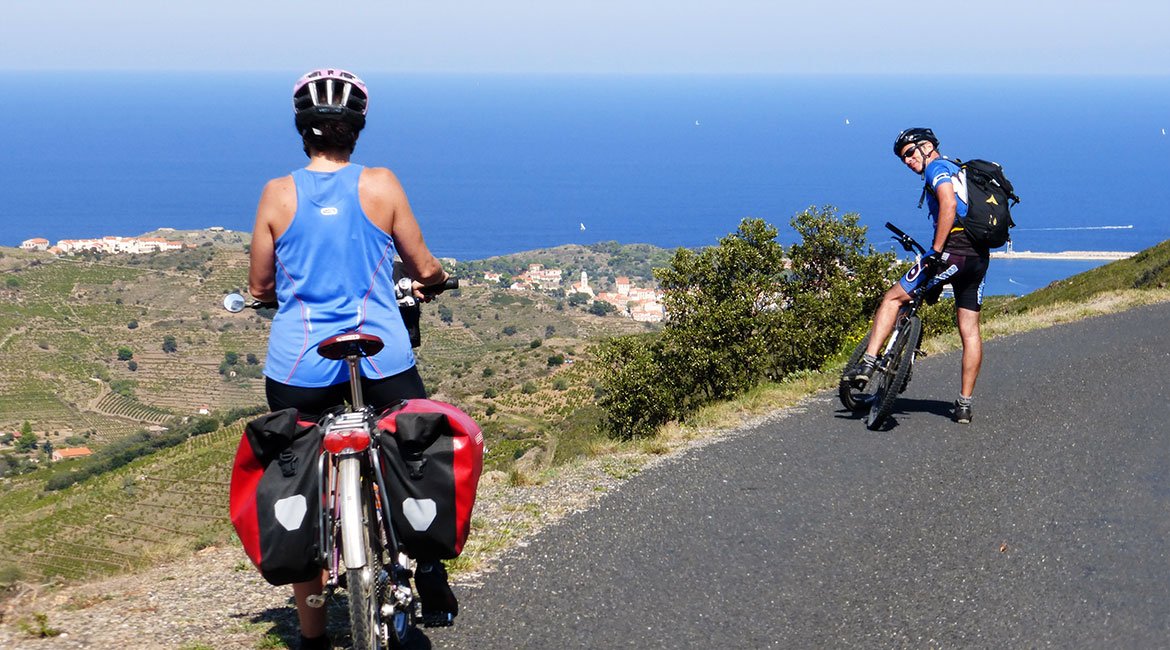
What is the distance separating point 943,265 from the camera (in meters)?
7.65

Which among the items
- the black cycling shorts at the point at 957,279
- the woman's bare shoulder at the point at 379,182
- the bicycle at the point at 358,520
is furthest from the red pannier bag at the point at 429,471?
the black cycling shorts at the point at 957,279

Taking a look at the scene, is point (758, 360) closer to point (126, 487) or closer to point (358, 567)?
point (358, 567)

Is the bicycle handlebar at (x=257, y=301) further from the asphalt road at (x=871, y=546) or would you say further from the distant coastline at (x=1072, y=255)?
the distant coastline at (x=1072, y=255)

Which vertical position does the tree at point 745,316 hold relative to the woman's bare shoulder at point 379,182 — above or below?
below

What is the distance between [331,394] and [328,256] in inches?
17.5

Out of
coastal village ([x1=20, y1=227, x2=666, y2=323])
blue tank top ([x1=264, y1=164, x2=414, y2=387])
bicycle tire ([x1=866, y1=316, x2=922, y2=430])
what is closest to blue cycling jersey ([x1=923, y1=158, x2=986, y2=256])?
bicycle tire ([x1=866, y1=316, x2=922, y2=430])

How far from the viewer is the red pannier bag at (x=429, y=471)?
3539 mm

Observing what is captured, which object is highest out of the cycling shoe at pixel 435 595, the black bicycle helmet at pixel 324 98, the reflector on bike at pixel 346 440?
the black bicycle helmet at pixel 324 98

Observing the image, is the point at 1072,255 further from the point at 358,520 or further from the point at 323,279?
the point at 358,520

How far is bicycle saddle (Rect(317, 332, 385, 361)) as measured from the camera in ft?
11.0

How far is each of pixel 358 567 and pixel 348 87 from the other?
1522 millimetres

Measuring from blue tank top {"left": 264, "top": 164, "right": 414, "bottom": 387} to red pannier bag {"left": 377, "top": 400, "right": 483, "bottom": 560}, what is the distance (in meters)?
0.22

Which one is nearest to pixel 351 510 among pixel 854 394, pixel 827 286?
pixel 854 394

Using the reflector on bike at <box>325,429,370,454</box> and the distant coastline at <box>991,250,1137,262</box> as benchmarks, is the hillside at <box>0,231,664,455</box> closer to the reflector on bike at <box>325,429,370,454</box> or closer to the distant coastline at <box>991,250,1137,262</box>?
the distant coastline at <box>991,250,1137,262</box>
